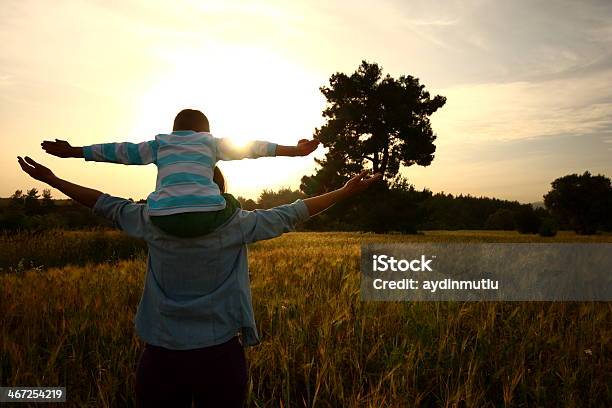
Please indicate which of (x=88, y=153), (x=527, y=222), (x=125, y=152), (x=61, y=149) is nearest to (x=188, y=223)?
(x=125, y=152)

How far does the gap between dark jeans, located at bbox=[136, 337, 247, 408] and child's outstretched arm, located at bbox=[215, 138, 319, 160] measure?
848 millimetres

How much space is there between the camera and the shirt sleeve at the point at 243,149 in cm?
212

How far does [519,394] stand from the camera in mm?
3254

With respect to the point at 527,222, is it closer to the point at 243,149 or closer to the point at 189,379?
the point at 243,149

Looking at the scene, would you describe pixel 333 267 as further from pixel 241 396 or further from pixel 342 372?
pixel 241 396

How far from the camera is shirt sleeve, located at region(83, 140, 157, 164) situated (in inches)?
83.5

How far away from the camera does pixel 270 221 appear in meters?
2.17

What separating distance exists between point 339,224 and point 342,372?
1721 inches

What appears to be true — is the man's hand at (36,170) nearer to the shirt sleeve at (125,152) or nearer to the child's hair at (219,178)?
the shirt sleeve at (125,152)

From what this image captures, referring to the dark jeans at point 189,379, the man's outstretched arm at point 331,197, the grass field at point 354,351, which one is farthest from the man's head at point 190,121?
the grass field at point 354,351

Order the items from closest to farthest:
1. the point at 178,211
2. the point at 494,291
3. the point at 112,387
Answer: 1. the point at 178,211
2. the point at 112,387
3. the point at 494,291

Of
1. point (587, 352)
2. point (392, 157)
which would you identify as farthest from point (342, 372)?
point (392, 157)

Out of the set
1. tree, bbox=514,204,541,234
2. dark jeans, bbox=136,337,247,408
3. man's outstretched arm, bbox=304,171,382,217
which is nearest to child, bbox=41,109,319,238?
man's outstretched arm, bbox=304,171,382,217

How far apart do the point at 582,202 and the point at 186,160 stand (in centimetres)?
6648
